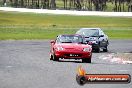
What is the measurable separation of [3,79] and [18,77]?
844 millimetres

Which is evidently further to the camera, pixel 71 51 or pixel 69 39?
pixel 69 39

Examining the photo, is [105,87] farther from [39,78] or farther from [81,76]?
[81,76]

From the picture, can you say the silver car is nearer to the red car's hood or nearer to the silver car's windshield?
the silver car's windshield

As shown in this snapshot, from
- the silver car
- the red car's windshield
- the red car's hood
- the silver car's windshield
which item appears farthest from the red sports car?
the silver car's windshield

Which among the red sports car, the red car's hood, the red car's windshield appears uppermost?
the red car's windshield

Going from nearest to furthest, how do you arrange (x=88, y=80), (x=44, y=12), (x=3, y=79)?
(x=88, y=80) → (x=3, y=79) → (x=44, y=12)

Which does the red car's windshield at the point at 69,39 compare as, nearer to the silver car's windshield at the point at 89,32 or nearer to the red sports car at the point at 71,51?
the red sports car at the point at 71,51

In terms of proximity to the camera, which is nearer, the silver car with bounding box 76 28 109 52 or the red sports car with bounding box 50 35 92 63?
the red sports car with bounding box 50 35 92 63

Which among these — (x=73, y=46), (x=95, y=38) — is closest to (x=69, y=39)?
(x=73, y=46)

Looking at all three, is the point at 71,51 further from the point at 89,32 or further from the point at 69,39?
the point at 89,32

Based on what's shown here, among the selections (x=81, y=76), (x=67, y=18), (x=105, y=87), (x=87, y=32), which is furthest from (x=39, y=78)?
(x=67, y=18)

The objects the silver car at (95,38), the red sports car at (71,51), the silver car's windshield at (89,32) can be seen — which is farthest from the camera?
the silver car's windshield at (89,32)

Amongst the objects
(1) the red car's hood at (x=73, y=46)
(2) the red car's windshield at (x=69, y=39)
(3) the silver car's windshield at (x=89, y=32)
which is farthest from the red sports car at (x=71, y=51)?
(3) the silver car's windshield at (x=89, y=32)

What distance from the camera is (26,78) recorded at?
55.0 feet
